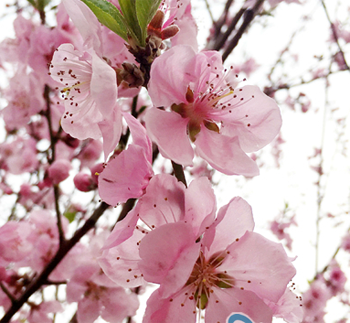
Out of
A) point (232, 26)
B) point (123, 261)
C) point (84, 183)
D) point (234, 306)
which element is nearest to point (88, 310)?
point (84, 183)

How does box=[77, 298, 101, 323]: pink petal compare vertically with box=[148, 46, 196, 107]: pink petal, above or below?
below

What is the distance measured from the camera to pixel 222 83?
0.69 m

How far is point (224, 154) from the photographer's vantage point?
60 cm

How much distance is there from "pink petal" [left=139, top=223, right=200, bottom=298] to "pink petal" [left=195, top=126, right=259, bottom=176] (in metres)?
0.14

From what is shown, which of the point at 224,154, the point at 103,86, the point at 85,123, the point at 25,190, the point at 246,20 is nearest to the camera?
the point at 103,86

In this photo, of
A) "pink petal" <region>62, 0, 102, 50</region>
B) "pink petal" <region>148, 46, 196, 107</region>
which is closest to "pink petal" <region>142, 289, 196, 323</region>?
"pink petal" <region>148, 46, 196, 107</region>

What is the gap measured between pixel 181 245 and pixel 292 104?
3.22m

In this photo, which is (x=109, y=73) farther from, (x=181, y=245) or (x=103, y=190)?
(x=181, y=245)

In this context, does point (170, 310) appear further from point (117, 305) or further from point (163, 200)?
point (117, 305)

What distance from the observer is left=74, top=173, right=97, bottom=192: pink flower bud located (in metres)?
1.14

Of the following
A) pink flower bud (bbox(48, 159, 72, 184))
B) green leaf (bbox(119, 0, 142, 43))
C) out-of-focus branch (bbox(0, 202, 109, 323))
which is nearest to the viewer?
green leaf (bbox(119, 0, 142, 43))

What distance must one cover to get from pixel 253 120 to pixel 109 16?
36 centimetres

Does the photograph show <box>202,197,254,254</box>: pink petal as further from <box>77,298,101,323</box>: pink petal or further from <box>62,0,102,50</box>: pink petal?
<box>77,298,101,323</box>: pink petal

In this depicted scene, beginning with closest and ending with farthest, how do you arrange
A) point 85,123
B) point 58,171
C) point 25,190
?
point 85,123 < point 58,171 < point 25,190
